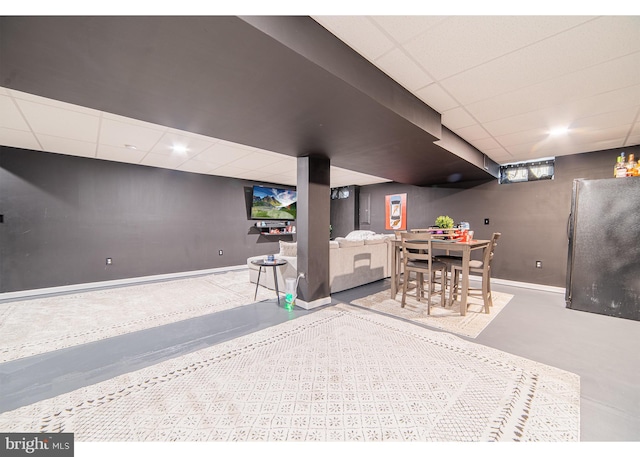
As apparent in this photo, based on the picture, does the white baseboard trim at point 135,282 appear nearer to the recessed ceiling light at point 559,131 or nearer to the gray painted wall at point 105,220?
the gray painted wall at point 105,220

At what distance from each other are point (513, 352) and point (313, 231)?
252 centimetres

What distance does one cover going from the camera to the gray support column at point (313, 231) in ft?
11.1

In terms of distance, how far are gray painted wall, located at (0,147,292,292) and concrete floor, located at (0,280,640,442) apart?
2889 millimetres

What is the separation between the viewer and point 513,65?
181 cm

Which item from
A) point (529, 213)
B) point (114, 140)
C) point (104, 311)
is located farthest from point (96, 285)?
point (529, 213)

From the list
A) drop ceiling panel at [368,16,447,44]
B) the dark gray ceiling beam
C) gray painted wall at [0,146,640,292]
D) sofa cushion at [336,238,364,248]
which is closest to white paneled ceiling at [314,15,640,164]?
drop ceiling panel at [368,16,447,44]

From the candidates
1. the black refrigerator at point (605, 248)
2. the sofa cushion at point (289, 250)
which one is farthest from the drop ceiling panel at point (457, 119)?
the sofa cushion at point (289, 250)

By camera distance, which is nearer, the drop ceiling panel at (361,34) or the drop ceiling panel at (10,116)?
the drop ceiling panel at (361,34)

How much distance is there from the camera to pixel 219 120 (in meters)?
2.19

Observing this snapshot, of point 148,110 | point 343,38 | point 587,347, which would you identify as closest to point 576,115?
point 587,347

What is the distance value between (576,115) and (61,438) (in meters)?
5.04

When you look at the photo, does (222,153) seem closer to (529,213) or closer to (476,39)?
(476,39)

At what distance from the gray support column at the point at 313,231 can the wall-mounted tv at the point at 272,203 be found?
3.35 metres
